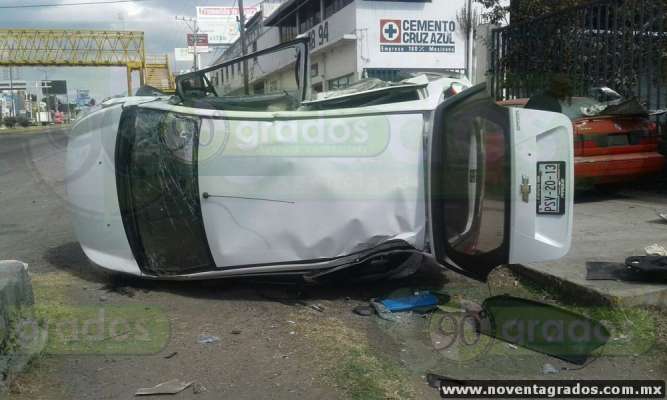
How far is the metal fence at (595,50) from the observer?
29.6 feet

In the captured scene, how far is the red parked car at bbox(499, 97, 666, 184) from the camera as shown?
8.08m

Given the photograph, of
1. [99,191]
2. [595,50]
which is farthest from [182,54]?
[99,191]

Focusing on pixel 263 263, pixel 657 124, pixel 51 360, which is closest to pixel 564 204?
pixel 263 263

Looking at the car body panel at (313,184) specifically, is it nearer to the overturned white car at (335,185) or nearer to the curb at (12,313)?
the overturned white car at (335,185)

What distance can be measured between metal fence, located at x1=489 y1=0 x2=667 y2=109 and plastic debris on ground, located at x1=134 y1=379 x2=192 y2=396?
8363 mm

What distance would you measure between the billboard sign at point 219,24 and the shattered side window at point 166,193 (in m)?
65.3

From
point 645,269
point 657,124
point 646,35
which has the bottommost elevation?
point 645,269

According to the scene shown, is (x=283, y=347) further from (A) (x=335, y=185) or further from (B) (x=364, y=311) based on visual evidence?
(A) (x=335, y=185)

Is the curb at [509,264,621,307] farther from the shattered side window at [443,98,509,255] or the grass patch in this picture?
the grass patch

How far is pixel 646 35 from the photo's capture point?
9.09 metres

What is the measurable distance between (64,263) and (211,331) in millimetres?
2431

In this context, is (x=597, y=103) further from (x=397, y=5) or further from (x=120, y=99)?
(x=397, y=5)

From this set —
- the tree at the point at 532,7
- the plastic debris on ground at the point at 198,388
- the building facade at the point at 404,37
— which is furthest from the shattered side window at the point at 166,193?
the building facade at the point at 404,37

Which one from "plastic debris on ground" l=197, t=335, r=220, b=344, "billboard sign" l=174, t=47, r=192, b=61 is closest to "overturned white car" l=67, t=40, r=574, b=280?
"plastic debris on ground" l=197, t=335, r=220, b=344
